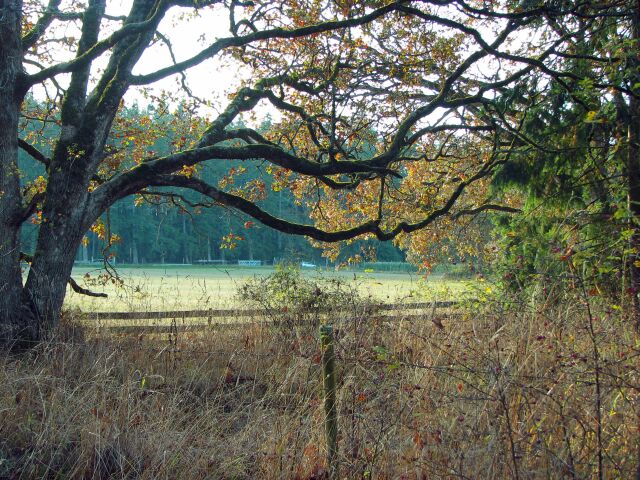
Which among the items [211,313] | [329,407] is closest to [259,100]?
[211,313]

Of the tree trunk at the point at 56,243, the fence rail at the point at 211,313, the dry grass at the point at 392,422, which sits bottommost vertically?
the dry grass at the point at 392,422

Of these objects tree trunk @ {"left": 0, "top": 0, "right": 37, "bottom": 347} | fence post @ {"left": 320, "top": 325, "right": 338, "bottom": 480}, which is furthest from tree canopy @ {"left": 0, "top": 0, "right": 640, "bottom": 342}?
fence post @ {"left": 320, "top": 325, "right": 338, "bottom": 480}

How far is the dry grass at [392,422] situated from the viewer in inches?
136

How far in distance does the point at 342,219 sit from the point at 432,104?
682cm

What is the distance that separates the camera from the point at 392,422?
388 cm

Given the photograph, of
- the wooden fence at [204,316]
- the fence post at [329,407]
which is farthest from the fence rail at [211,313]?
the fence post at [329,407]

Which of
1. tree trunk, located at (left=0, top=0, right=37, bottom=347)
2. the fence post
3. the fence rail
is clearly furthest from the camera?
tree trunk, located at (left=0, top=0, right=37, bottom=347)

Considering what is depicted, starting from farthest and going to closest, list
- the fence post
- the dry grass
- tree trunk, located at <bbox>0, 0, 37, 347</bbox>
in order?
tree trunk, located at <bbox>0, 0, 37, 347</bbox>, the fence post, the dry grass

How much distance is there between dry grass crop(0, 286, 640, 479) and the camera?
3451 mm

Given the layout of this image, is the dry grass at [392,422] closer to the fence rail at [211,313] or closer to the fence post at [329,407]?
Result: the fence post at [329,407]

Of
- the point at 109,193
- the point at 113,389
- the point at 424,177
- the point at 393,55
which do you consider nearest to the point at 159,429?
the point at 113,389

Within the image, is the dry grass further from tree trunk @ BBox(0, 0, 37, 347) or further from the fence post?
tree trunk @ BBox(0, 0, 37, 347)

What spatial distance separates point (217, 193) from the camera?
9039 millimetres

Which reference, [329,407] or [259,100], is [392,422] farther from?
[259,100]
